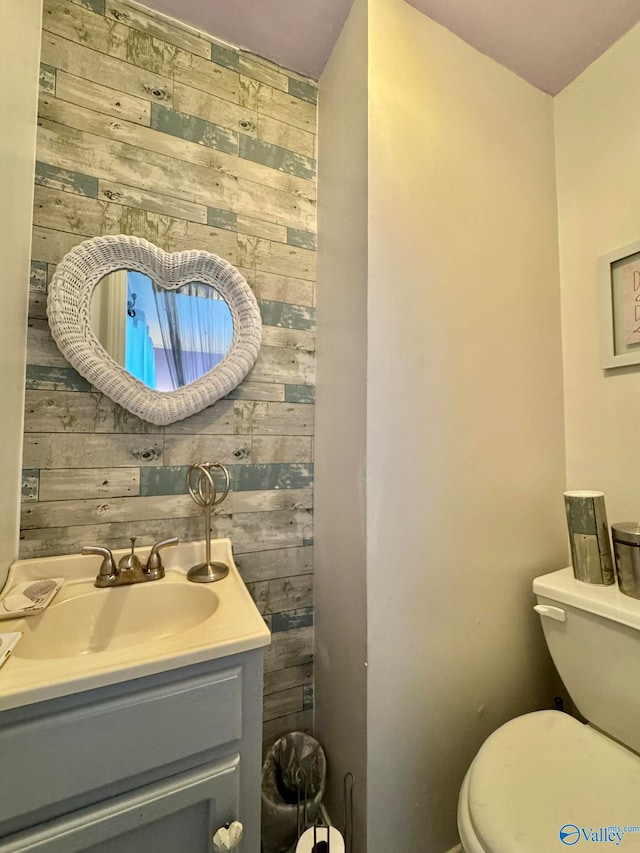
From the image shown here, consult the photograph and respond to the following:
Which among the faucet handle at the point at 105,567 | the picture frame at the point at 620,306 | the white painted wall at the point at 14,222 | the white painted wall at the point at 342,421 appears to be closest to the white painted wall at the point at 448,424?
the white painted wall at the point at 342,421

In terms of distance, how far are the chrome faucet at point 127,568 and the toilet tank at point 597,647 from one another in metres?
1.04

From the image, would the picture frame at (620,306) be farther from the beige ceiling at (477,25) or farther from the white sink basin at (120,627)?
the white sink basin at (120,627)

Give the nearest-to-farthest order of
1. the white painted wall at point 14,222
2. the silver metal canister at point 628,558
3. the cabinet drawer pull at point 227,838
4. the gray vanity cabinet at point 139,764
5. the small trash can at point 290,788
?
the gray vanity cabinet at point 139,764 → the cabinet drawer pull at point 227,838 → the white painted wall at point 14,222 → the silver metal canister at point 628,558 → the small trash can at point 290,788

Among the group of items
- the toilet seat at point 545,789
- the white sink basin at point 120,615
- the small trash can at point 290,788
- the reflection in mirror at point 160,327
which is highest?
the reflection in mirror at point 160,327

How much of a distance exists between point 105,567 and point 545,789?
3.52 feet

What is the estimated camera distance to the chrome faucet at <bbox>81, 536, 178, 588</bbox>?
902mm

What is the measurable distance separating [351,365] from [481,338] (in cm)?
42

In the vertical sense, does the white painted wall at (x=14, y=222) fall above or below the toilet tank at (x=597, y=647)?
above

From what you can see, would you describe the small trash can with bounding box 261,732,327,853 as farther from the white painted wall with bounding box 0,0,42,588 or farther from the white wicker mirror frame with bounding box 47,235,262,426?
the white wicker mirror frame with bounding box 47,235,262,426

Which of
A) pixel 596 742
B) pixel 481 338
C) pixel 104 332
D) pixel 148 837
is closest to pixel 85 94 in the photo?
pixel 104 332

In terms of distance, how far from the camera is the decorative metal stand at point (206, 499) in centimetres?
95

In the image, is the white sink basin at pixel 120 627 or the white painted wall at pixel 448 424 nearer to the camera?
the white sink basin at pixel 120 627

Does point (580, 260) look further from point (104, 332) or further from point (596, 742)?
point (104, 332)

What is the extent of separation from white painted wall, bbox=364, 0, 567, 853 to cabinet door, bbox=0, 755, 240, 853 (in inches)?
15.4
